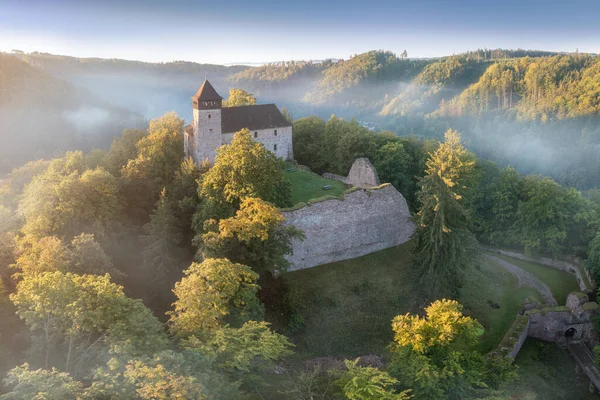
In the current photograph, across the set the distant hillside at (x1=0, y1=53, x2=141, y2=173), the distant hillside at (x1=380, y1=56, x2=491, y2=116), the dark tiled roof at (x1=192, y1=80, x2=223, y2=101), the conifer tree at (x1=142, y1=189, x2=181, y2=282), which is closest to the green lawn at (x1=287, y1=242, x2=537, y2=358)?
the conifer tree at (x1=142, y1=189, x2=181, y2=282)

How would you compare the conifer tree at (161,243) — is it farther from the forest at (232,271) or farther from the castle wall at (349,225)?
the castle wall at (349,225)

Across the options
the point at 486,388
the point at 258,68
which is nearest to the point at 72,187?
Answer: the point at 486,388

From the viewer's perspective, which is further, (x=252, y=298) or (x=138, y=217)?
(x=138, y=217)

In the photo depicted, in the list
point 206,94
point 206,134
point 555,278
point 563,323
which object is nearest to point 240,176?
point 206,134

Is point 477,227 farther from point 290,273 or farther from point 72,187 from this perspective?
point 72,187

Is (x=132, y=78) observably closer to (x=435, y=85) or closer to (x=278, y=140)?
(x=278, y=140)
